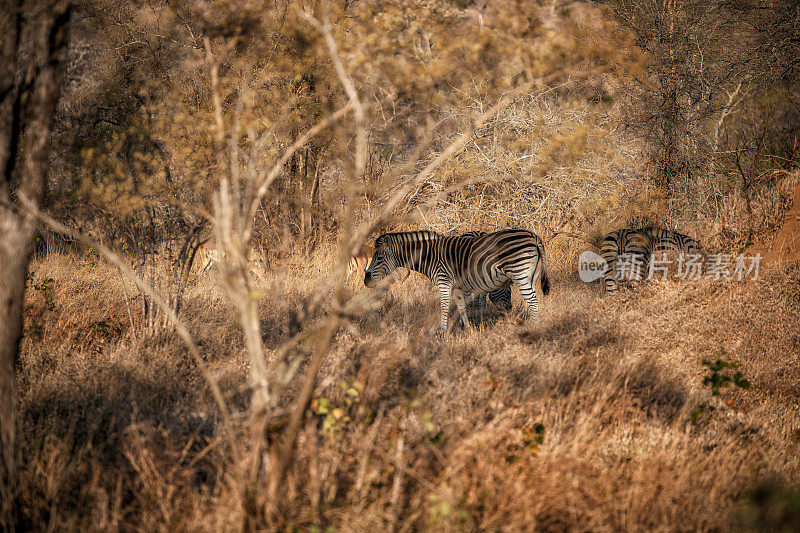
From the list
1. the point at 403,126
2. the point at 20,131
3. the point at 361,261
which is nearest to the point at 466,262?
the point at 361,261

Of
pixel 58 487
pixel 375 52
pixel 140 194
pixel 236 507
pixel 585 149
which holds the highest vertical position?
pixel 375 52

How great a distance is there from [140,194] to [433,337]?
3.97 metres

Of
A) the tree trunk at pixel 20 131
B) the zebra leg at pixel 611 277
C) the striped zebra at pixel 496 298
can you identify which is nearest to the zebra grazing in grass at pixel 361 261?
the striped zebra at pixel 496 298

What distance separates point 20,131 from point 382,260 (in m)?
5.94

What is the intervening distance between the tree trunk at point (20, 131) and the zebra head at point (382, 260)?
5710mm

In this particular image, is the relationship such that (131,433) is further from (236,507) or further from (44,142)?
(44,142)

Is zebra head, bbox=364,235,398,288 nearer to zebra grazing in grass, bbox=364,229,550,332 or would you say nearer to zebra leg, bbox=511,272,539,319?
zebra grazing in grass, bbox=364,229,550,332

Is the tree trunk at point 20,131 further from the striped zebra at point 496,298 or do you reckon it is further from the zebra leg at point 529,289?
the striped zebra at point 496,298

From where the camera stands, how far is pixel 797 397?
5.84 meters

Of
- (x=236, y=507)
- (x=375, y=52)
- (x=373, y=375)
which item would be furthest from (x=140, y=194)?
(x=375, y=52)

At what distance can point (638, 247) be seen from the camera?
913 centimetres

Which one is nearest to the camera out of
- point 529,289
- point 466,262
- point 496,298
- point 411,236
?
point 529,289

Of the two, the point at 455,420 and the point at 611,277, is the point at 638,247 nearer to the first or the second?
the point at 611,277

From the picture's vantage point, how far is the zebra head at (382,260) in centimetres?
915
